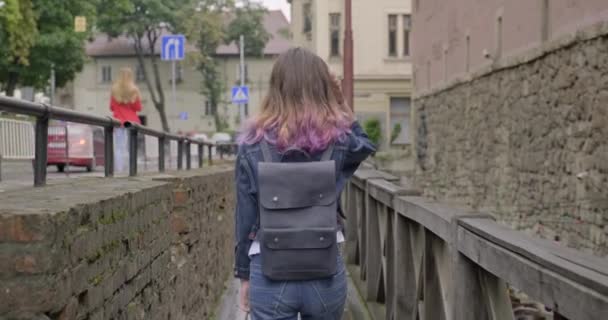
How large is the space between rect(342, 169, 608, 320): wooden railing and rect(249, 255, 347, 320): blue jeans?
51 centimetres

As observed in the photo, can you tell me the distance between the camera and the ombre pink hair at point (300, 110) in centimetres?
408

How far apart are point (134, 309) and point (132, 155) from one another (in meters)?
2.26

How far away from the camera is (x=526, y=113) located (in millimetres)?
18016

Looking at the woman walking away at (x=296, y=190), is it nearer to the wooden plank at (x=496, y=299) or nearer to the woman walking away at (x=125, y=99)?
the wooden plank at (x=496, y=299)

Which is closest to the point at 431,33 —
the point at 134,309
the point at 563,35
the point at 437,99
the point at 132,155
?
the point at 437,99

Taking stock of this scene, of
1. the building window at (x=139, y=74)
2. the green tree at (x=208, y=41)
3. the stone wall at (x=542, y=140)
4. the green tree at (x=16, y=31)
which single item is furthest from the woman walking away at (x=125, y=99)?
the building window at (x=139, y=74)

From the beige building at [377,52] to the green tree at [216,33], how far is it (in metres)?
17.2

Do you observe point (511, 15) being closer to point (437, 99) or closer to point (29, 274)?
point (437, 99)

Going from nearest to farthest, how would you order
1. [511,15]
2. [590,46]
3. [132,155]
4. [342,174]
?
1. [342,174]
2. [132,155]
3. [590,46]
4. [511,15]

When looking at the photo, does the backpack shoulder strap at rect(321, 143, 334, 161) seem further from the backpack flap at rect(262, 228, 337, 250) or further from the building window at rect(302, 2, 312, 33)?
the building window at rect(302, 2, 312, 33)

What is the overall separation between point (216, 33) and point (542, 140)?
4842 centimetres

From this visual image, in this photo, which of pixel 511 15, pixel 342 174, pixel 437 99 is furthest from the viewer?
pixel 437 99

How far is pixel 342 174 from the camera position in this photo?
4254mm

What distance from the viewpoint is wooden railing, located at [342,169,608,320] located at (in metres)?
2.69
